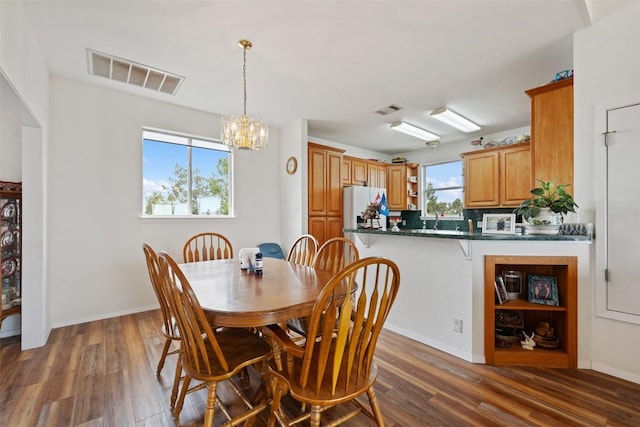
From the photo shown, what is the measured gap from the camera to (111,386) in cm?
189

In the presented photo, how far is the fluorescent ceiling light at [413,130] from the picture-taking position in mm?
4519

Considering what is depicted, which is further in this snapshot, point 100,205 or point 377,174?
point 377,174

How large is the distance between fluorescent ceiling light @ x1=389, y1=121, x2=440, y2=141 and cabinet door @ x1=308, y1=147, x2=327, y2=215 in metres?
1.26

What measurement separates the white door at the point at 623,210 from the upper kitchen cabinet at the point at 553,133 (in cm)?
38

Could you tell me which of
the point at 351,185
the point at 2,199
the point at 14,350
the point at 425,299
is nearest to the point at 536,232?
the point at 425,299

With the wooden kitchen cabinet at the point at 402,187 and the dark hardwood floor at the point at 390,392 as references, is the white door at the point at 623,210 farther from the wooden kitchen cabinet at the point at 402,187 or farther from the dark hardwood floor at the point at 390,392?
the wooden kitchen cabinet at the point at 402,187

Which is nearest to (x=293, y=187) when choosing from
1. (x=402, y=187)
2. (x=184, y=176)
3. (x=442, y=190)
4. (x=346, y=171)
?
(x=346, y=171)

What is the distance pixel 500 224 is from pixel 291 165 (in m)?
2.92

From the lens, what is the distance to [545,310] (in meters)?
2.21

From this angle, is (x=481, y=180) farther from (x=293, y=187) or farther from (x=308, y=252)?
(x=308, y=252)

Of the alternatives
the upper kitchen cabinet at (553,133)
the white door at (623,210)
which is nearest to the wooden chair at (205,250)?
the upper kitchen cabinet at (553,133)

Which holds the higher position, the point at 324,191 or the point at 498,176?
the point at 498,176

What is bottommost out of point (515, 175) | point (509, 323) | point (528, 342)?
point (528, 342)

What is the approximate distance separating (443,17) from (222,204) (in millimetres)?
3390
